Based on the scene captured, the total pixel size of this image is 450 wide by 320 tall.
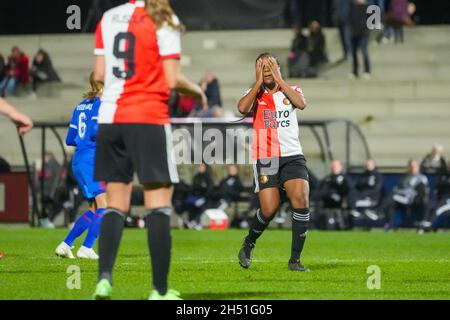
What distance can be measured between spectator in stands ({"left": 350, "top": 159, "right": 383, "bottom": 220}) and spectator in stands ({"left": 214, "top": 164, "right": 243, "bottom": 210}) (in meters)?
2.59

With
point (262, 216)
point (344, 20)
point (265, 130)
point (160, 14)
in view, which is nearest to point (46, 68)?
point (344, 20)

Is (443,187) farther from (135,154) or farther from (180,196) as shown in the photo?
(135,154)

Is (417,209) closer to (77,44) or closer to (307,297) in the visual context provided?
(77,44)

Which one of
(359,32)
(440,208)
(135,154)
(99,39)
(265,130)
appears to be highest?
(99,39)

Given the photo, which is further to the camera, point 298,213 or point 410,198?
point 410,198

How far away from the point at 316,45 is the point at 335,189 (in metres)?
7.27

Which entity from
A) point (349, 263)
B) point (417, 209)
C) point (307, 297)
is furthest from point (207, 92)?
point (307, 297)

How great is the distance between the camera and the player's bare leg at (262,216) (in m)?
12.6

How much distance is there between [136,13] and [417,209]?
59.7ft

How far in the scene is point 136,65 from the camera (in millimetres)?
8359

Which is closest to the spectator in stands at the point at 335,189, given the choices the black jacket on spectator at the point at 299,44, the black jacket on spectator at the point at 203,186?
the black jacket on spectator at the point at 203,186

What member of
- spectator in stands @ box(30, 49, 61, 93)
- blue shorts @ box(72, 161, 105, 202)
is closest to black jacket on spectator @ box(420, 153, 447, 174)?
spectator in stands @ box(30, 49, 61, 93)

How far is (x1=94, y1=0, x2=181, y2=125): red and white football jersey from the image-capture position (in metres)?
8.30
